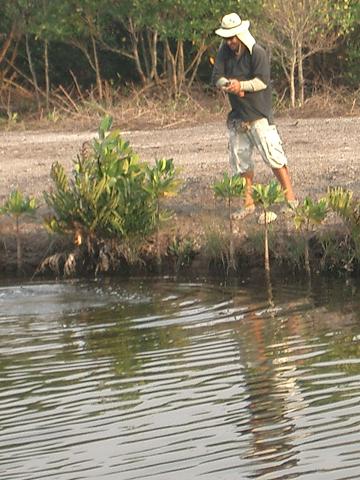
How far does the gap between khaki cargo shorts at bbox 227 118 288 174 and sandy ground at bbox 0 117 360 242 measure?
775 mm

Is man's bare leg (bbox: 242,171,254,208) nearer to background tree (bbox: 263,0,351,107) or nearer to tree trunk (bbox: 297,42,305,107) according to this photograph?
background tree (bbox: 263,0,351,107)

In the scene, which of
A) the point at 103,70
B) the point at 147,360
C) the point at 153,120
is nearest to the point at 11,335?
the point at 147,360

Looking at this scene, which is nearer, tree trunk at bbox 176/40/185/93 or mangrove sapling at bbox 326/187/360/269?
mangrove sapling at bbox 326/187/360/269

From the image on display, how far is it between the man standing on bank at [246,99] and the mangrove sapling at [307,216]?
33 cm

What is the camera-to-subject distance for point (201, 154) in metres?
18.4

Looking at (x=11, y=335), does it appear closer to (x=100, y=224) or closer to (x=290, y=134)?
(x=100, y=224)

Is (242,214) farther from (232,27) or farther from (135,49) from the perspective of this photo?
(135,49)

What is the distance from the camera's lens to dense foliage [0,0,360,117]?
80.1ft

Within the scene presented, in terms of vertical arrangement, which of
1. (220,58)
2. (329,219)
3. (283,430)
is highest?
(220,58)

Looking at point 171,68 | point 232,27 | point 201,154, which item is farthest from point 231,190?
point 171,68

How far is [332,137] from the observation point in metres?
19.3

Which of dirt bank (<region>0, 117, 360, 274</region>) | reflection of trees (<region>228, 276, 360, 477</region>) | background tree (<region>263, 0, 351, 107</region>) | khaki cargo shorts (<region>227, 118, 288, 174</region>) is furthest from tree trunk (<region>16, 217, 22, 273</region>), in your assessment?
background tree (<region>263, 0, 351, 107</region>)

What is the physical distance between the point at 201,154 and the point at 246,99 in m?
5.20

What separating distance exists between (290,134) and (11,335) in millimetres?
9778
